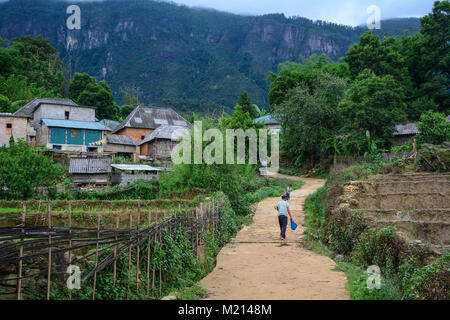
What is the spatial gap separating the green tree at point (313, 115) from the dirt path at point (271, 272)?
1862 cm

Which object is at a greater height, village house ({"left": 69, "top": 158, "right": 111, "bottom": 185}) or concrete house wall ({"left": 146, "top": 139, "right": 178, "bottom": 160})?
concrete house wall ({"left": 146, "top": 139, "right": 178, "bottom": 160})

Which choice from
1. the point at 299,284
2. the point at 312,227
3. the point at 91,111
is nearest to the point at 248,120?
the point at 312,227

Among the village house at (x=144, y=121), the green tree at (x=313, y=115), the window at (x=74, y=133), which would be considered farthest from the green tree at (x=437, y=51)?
the window at (x=74, y=133)

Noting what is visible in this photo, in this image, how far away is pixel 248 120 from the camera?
99.8ft

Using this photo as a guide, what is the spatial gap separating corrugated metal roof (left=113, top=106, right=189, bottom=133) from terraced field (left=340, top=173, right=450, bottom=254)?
106 ft

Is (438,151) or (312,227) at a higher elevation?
(438,151)

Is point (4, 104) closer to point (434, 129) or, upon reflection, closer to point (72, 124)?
point (72, 124)

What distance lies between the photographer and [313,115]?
31.3 m

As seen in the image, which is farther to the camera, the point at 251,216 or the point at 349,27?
the point at 349,27

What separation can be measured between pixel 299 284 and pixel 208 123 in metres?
12.4

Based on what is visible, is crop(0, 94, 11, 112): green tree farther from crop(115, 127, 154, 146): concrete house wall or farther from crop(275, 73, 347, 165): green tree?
crop(275, 73, 347, 165): green tree

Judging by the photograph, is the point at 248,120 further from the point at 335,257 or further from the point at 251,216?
the point at 335,257

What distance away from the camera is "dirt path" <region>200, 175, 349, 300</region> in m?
7.04

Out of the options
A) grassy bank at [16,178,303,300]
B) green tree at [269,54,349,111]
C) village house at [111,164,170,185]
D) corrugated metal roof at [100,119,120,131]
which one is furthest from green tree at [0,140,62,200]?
corrugated metal roof at [100,119,120,131]
